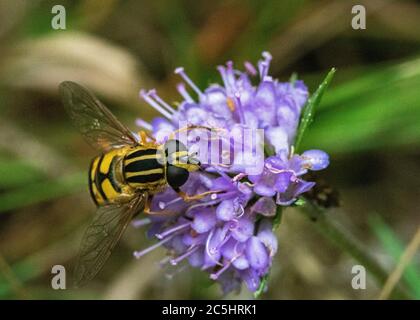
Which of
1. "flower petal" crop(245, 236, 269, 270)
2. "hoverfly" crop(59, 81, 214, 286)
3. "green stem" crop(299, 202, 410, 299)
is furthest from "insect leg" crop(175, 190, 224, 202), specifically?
"green stem" crop(299, 202, 410, 299)

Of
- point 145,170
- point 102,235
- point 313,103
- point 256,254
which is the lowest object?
point 256,254

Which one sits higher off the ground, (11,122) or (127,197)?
(11,122)

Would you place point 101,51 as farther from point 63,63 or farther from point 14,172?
point 14,172

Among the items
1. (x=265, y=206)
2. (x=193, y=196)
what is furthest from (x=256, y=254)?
(x=193, y=196)

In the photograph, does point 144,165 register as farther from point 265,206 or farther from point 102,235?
point 265,206
